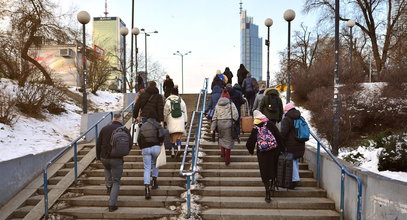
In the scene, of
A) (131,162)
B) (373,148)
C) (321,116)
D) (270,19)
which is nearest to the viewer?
(131,162)

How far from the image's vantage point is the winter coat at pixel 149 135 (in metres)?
6.23

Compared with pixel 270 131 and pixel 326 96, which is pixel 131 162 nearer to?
pixel 270 131

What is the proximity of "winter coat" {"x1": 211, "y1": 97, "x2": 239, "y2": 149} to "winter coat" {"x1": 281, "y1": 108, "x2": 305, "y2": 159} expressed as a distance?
59.3 inches

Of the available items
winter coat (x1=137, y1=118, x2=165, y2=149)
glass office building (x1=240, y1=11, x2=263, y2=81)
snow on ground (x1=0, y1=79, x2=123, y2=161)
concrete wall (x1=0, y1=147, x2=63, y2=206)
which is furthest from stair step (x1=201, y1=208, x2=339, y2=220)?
glass office building (x1=240, y1=11, x2=263, y2=81)

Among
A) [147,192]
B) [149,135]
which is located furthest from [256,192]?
[149,135]

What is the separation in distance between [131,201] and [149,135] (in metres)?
1.32

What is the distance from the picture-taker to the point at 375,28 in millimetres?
29000

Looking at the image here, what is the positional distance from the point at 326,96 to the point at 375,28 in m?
13.6

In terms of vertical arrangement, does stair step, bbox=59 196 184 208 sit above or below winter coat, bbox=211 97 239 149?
below

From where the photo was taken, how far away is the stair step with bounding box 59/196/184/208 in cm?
630

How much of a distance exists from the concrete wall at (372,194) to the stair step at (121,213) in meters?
2.95

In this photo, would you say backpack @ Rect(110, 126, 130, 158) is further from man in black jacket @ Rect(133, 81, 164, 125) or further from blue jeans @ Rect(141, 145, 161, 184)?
man in black jacket @ Rect(133, 81, 164, 125)

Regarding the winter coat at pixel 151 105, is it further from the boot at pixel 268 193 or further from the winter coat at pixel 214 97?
the winter coat at pixel 214 97

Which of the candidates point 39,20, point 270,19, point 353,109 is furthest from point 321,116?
point 39,20
